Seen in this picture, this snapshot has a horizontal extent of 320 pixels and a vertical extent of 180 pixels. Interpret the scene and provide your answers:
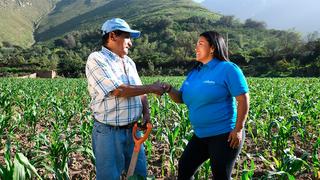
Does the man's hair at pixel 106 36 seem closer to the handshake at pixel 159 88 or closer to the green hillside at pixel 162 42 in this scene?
the handshake at pixel 159 88

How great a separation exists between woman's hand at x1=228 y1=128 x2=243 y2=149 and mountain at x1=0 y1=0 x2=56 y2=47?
14085 centimetres

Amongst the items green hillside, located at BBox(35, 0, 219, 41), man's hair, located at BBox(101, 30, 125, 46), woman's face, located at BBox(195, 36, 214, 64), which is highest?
green hillside, located at BBox(35, 0, 219, 41)

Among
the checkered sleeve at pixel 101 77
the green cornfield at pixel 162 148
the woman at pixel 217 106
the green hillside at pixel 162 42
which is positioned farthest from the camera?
the green hillside at pixel 162 42

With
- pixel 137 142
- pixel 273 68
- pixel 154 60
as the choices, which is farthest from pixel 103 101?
pixel 154 60

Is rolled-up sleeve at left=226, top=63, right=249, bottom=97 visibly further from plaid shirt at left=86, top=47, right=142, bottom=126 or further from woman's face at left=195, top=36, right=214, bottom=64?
plaid shirt at left=86, top=47, right=142, bottom=126

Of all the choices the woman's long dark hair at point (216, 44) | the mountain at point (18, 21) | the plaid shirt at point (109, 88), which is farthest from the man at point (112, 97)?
the mountain at point (18, 21)

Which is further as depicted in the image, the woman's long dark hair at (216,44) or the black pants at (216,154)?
the woman's long dark hair at (216,44)

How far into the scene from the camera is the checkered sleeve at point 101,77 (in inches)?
124

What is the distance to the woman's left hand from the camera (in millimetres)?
3236

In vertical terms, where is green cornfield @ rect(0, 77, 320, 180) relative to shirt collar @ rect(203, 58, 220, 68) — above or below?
below

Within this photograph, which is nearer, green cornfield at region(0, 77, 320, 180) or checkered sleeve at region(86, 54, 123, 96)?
checkered sleeve at region(86, 54, 123, 96)

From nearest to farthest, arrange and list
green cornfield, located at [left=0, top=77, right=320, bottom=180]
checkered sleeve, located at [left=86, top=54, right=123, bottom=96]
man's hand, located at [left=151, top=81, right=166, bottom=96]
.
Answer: checkered sleeve, located at [left=86, top=54, right=123, bottom=96] → man's hand, located at [left=151, top=81, right=166, bottom=96] → green cornfield, located at [left=0, top=77, right=320, bottom=180]

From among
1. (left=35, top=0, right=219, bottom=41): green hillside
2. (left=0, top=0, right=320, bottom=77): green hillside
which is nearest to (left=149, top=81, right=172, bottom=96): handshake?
(left=0, top=0, right=320, bottom=77): green hillside

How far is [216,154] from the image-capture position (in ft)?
10.8
